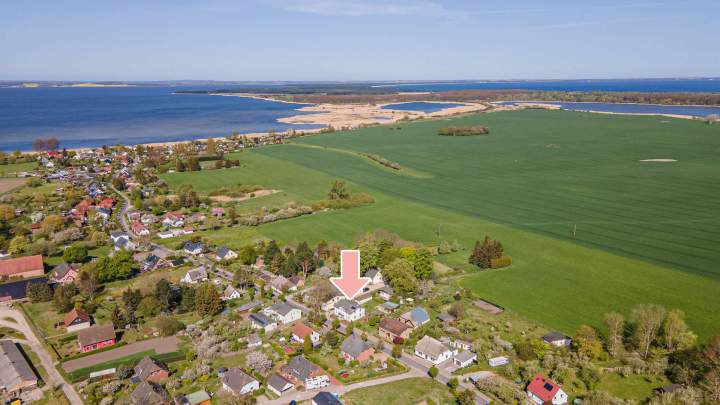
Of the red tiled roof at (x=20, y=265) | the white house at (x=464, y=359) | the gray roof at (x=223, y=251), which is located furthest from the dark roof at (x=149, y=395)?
the red tiled roof at (x=20, y=265)

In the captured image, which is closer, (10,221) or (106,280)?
(106,280)

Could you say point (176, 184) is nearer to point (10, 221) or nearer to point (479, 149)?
point (10, 221)

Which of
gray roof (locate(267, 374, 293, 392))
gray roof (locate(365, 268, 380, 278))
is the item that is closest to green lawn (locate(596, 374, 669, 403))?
gray roof (locate(267, 374, 293, 392))

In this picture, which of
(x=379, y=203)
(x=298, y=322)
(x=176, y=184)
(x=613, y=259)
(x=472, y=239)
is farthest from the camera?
(x=176, y=184)

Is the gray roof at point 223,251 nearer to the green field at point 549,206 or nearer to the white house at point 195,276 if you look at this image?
the white house at point 195,276

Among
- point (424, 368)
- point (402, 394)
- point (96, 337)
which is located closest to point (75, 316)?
point (96, 337)

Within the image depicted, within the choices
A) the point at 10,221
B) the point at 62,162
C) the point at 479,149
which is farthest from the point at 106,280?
the point at 479,149
